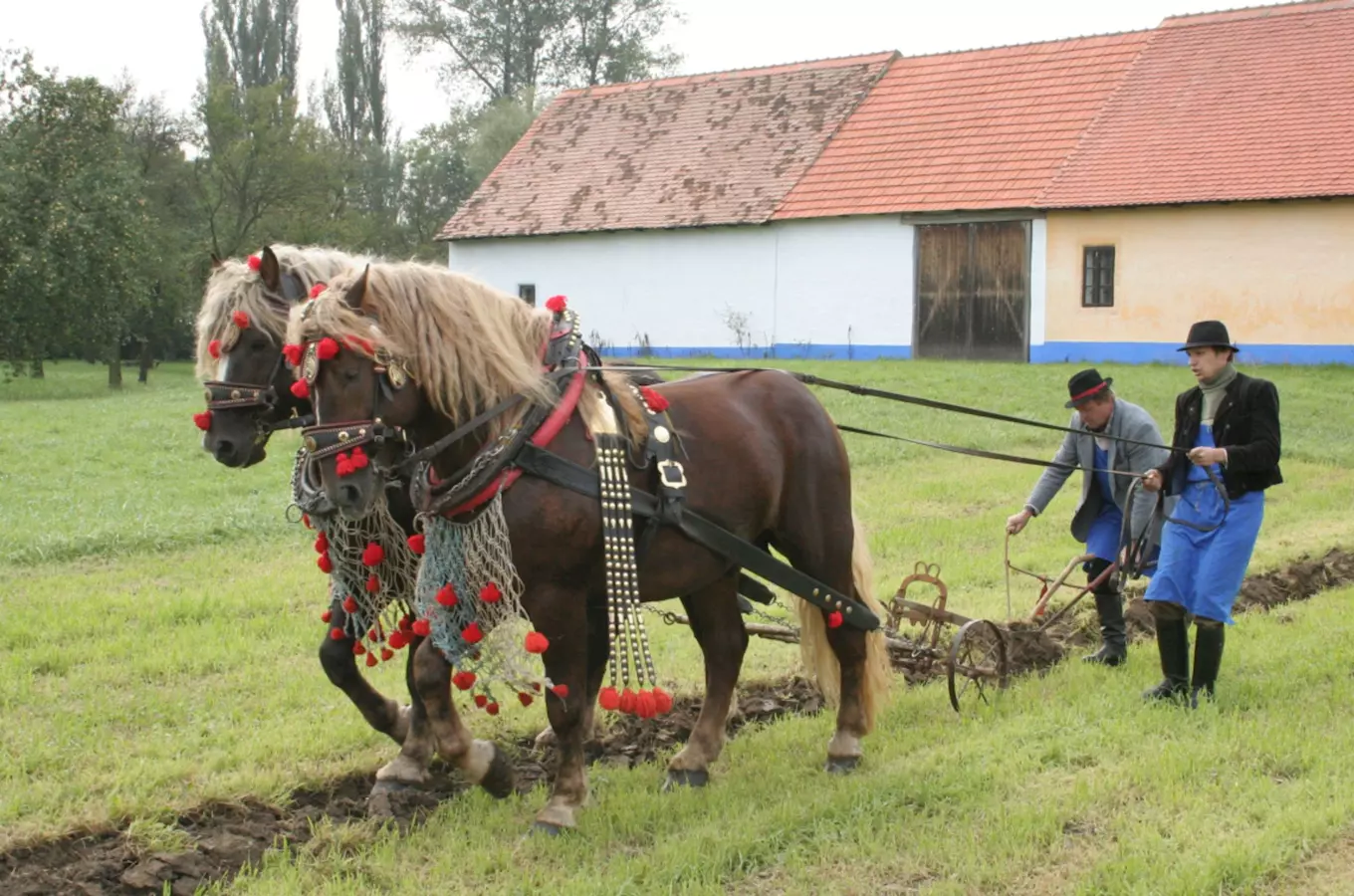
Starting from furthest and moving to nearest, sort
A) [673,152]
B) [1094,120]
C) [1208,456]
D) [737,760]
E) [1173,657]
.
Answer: [673,152], [1094,120], [1173,657], [1208,456], [737,760]

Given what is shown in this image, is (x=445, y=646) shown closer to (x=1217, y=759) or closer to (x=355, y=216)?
(x=1217, y=759)

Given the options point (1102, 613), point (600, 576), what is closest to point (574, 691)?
point (600, 576)

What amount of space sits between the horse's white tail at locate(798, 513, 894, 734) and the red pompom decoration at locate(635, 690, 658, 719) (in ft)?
4.48

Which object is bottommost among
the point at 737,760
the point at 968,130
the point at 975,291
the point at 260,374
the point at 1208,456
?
the point at 737,760

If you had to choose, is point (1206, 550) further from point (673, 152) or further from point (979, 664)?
point (673, 152)

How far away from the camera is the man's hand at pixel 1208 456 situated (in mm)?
5914

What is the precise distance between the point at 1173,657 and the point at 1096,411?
145 centimetres

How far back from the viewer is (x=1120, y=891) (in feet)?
13.5

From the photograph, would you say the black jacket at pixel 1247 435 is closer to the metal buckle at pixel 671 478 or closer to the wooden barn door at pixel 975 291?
the metal buckle at pixel 671 478

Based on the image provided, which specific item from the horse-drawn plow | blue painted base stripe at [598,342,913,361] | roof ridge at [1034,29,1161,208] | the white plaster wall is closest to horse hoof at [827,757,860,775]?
the horse-drawn plow

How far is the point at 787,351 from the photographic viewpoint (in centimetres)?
2597

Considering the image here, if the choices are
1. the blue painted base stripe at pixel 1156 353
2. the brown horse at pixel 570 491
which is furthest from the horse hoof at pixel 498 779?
the blue painted base stripe at pixel 1156 353

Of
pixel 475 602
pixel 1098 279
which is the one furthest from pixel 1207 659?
pixel 1098 279

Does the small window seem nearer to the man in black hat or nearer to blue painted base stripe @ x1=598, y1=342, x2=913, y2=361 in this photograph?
blue painted base stripe @ x1=598, y1=342, x2=913, y2=361
